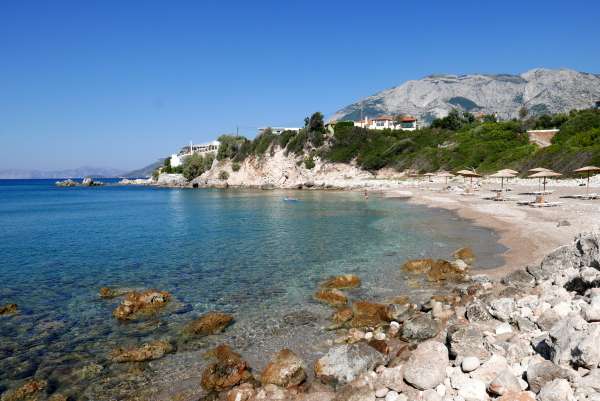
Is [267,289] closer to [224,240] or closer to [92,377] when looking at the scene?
[92,377]

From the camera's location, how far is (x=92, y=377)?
8242mm

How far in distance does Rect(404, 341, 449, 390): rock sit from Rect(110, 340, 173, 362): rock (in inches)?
216

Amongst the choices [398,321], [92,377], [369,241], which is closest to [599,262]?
[398,321]

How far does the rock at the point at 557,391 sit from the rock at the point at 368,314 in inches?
211

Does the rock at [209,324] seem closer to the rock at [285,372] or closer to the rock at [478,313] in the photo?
the rock at [285,372]

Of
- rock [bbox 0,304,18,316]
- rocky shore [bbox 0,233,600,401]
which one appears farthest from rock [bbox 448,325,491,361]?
rock [bbox 0,304,18,316]

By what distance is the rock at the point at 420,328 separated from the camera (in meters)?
8.91

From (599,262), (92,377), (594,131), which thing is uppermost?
(594,131)

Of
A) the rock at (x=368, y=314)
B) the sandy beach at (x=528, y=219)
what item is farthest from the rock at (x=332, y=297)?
the sandy beach at (x=528, y=219)

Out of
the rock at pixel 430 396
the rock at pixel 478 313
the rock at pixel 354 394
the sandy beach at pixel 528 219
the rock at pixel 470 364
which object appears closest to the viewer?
the rock at pixel 430 396

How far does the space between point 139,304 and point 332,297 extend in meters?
5.81

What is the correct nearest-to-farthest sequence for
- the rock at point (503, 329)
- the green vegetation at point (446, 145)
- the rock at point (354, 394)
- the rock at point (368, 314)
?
the rock at point (354, 394), the rock at point (503, 329), the rock at point (368, 314), the green vegetation at point (446, 145)

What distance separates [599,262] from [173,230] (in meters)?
25.6

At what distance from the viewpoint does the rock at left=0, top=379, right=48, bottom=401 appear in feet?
24.6
